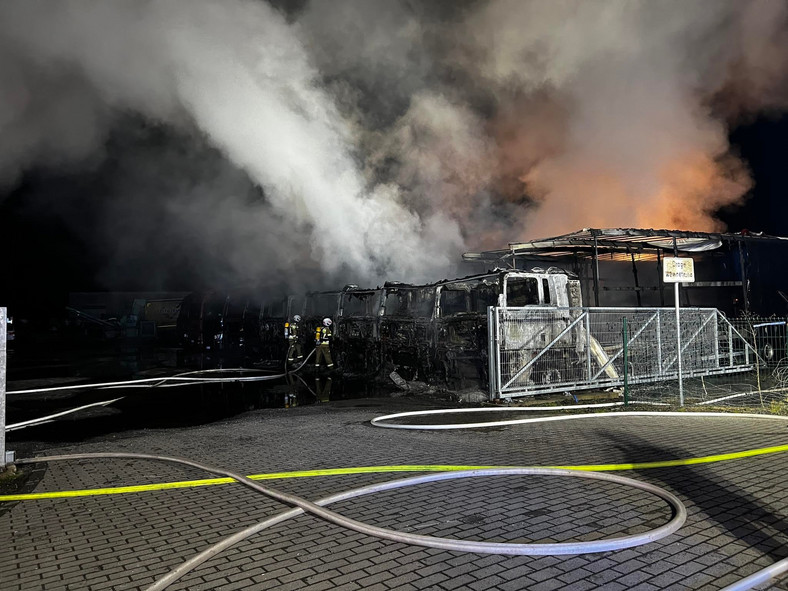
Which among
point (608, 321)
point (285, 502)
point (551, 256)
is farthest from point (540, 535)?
point (551, 256)

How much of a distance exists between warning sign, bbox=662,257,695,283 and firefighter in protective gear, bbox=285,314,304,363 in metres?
9.48

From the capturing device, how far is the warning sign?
7.95m

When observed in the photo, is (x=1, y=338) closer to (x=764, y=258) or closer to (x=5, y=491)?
(x=5, y=491)

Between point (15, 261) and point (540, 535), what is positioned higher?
point (15, 261)

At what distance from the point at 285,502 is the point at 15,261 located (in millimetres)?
57188

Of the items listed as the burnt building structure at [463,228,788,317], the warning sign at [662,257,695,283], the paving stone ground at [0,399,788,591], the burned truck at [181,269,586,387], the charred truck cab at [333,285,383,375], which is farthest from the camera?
the burnt building structure at [463,228,788,317]

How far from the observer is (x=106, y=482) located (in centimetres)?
485

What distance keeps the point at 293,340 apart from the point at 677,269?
9810 mm

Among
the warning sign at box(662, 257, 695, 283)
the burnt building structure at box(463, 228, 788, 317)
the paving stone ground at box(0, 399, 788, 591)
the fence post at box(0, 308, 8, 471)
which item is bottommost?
the paving stone ground at box(0, 399, 788, 591)

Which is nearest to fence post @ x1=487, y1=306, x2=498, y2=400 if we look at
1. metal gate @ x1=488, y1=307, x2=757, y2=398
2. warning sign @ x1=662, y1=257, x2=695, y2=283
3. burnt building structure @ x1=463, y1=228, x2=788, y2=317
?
metal gate @ x1=488, y1=307, x2=757, y2=398

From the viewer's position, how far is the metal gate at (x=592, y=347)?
923cm

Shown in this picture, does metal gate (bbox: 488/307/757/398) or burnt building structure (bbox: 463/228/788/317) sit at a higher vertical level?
burnt building structure (bbox: 463/228/788/317)

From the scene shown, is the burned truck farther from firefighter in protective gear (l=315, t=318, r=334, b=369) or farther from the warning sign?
the warning sign

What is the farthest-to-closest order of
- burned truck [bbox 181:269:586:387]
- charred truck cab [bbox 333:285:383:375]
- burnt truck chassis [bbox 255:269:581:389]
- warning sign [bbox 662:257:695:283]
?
charred truck cab [bbox 333:285:383:375] → burnt truck chassis [bbox 255:269:581:389] → burned truck [bbox 181:269:586:387] → warning sign [bbox 662:257:695:283]
